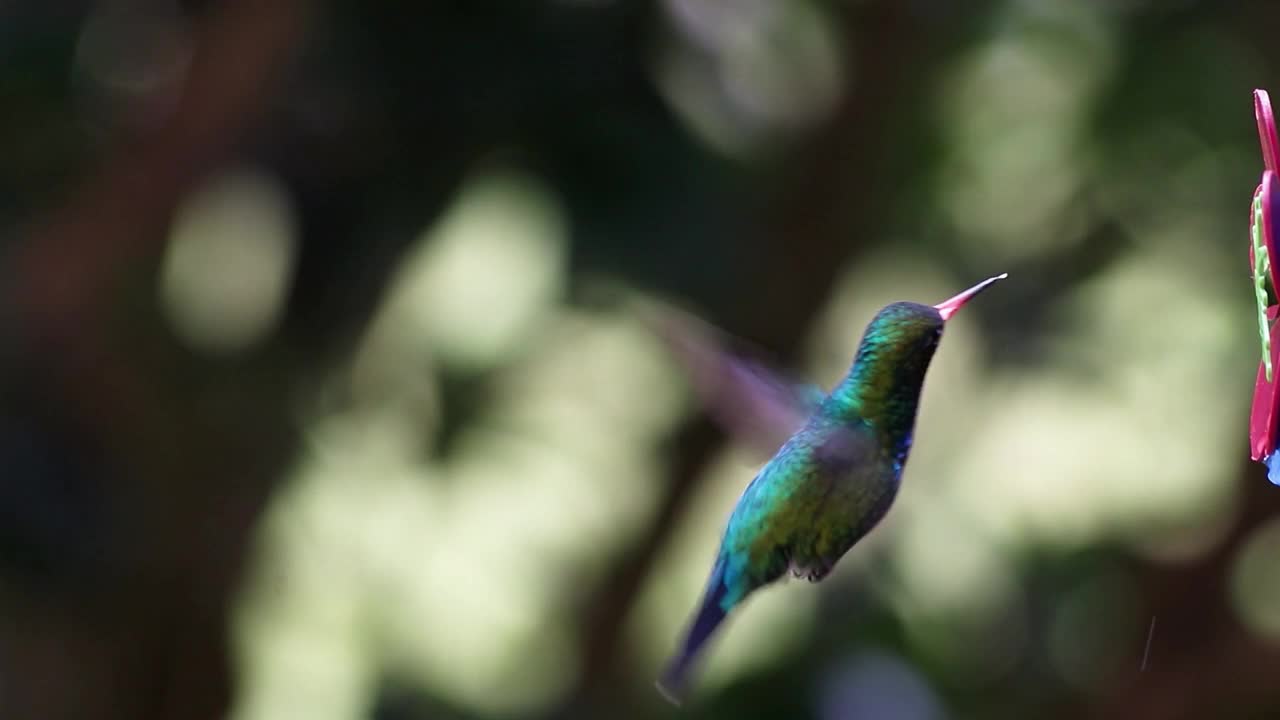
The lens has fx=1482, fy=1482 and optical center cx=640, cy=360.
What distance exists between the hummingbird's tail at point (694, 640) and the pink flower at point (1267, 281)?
0.90 feet

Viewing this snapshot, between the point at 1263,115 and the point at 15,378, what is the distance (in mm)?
2342

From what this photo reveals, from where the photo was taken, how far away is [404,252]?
8.02 ft

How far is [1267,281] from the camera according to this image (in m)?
0.74

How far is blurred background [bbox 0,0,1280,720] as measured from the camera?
2342mm

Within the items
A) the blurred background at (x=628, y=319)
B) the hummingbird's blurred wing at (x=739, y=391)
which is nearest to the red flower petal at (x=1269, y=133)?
the hummingbird's blurred wing at (x=739, y=391)

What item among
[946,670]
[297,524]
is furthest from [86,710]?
[946,670]

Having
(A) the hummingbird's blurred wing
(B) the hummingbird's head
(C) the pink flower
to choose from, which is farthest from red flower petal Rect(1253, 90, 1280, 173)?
(A) the hummingbird's blurred wing

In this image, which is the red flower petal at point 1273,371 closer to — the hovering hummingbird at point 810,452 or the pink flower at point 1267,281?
the pink flower at point 1267,281

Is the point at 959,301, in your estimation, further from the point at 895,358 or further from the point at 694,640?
the point at 694,640

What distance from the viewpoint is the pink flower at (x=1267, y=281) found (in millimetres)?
671

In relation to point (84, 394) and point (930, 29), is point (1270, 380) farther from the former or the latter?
point (84, 394)

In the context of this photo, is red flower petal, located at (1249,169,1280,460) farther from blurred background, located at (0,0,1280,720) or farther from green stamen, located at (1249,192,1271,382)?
blurred background, located at (0,0,1280,720)

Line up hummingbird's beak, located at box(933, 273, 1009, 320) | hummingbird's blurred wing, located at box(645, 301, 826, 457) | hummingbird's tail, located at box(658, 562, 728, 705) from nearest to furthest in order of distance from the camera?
hummingbird's beak, located at box(933, 273, 1009, 320), hummingbird's tail, located at box(658, 562, 728, 705), hummingbird's blurred wing, located at box(645, 301, 826, 457)

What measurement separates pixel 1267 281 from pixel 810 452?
242 mm
